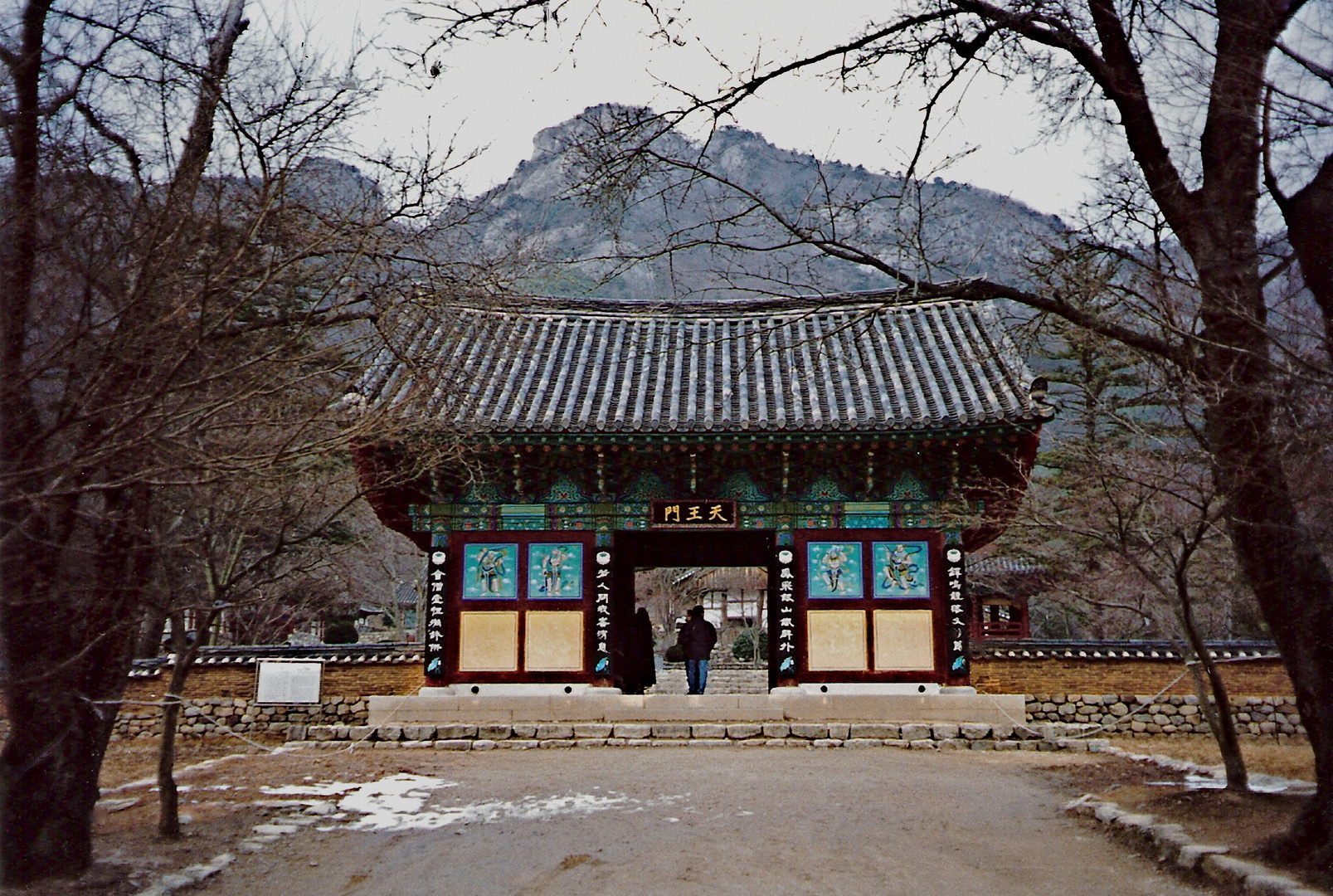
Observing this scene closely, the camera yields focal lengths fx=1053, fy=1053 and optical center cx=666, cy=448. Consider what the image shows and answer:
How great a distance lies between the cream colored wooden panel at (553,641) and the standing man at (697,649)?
2239 mm

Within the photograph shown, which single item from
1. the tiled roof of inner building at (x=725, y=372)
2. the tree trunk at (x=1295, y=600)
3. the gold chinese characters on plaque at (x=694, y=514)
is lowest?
the tree trunk at (x=1295, y=600)

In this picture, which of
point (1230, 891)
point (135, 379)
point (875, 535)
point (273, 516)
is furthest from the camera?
point (875, 535)

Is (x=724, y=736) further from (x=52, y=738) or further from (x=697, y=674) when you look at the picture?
(x=52, y=738)

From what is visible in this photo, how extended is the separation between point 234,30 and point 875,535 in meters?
11.1

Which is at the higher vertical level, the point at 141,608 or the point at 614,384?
the point at 614,384

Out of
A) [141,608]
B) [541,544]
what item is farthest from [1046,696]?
[141,608]

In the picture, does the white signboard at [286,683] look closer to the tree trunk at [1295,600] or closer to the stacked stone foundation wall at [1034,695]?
the stacked stone foundation wall at [1034,695]

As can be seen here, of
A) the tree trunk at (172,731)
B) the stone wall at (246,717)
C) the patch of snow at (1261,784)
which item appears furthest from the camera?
the stone wall at (246,717)

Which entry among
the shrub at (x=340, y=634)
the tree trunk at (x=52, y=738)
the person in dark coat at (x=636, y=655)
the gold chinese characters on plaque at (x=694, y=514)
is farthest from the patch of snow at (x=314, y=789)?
the shrub at (x=340, y=634)

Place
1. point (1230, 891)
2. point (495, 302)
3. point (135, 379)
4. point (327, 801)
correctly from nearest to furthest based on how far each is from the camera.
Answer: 1. point (135, 379)
2. point (1230, 891)
3. point (495, 302)
4. point (327, 801)

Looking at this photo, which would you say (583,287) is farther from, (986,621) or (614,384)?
(986,621)

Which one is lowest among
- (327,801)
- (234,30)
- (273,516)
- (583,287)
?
(327,801)

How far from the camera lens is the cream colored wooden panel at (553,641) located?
14898mm

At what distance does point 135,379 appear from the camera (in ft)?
14.9
